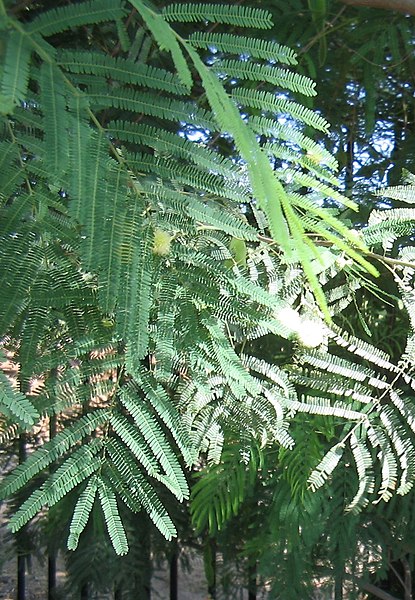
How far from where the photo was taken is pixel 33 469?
0.67m

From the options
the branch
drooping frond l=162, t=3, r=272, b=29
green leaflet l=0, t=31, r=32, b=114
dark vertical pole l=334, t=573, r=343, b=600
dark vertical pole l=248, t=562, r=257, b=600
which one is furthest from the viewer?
dark vertical pole l=248, t=562, r=257, b=600

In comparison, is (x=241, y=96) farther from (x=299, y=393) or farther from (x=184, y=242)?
(x=299, y=393)

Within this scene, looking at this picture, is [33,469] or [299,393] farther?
[299,393]

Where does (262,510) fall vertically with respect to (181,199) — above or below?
below

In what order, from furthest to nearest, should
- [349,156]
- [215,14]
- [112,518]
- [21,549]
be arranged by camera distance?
[21,549]
[349,156]
[112,518]
[215,14]

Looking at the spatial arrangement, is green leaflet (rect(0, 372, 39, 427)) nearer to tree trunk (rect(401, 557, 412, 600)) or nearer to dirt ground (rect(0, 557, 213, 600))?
tree trunk (rect(401, 557, 412, 600))

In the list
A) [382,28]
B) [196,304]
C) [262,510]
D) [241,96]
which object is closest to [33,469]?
[196,304]

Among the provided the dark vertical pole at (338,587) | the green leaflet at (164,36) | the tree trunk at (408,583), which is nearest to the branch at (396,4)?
the green leaflet at (164,36)

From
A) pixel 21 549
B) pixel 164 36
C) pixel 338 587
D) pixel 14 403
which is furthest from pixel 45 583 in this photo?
Result: pixel 164 36

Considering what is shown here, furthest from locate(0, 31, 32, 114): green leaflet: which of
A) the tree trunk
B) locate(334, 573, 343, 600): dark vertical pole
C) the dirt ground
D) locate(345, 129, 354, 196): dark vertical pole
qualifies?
the dirt ground

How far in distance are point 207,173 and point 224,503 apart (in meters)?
0.60

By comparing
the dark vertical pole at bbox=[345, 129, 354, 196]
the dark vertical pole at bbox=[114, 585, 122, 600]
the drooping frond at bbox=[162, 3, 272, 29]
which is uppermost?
the dark vertical pole at bbox=[345, 129, 354, 196]

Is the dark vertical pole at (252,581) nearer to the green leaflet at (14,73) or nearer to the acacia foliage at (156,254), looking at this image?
the acacia foliage at (156,254)

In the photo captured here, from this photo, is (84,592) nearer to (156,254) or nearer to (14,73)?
(156,254)
